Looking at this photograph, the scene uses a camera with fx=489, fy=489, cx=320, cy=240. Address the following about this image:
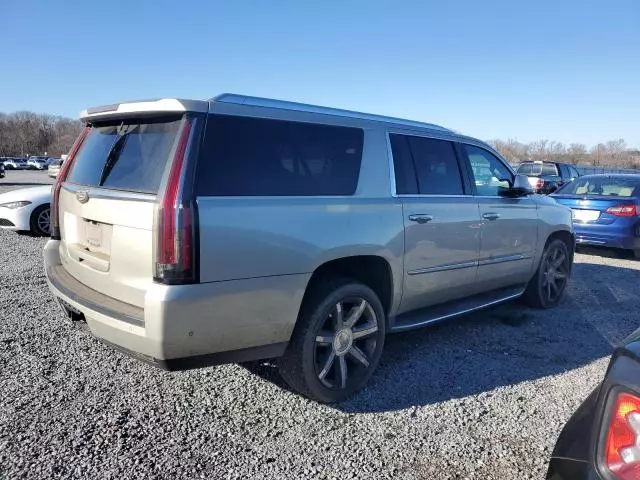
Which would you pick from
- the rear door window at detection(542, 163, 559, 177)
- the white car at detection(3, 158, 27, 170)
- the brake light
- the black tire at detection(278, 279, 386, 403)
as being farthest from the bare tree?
the black tire at detection(278, 279, 386, 403)

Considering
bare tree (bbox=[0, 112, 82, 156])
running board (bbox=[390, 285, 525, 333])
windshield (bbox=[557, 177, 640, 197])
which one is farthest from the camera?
bare tree (bbox=[0, 112, 82, 156])

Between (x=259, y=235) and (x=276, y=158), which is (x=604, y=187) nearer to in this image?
(x=276, y=158)

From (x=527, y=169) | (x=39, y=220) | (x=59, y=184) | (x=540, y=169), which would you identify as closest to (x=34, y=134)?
(x=527, y=169)

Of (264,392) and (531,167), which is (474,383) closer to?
(264,392)

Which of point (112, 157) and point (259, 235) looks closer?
point (259, 235)

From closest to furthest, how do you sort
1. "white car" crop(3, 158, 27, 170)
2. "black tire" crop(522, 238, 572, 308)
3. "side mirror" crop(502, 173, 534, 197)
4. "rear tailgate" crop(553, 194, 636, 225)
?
"side mirror" crop(502, 173, 534, 197), "black tire" crop(522, 238, 572, 308), "rear tailgate" crop(553, 194, 636, 225), "white car" crop(3, 158, 27, 170)

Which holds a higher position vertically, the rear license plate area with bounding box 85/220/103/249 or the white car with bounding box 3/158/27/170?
the rear license plate area with bounding box 85/220/103/249

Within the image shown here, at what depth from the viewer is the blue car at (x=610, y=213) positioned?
8.42 meters

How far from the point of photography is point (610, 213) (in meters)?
8.55

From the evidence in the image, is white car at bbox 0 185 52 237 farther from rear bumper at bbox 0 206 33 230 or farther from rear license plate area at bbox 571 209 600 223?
rear license plate area at bbox 571 209 600 223

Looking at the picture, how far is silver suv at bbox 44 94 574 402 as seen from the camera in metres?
2.58

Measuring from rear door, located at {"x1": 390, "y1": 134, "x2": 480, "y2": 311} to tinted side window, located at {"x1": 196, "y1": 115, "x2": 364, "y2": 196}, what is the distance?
561 mm

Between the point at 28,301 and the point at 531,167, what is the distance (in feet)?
59.4

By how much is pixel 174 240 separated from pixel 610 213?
8.40 meters
